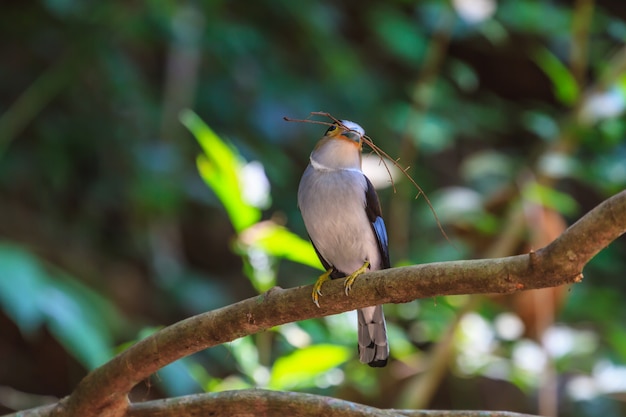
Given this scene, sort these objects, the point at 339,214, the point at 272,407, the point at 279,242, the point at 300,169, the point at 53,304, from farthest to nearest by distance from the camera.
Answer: the point at 300,169
the point at 53,304
the point at 279,242
the point at 339,214
the point at 272,407

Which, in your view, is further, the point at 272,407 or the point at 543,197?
the point at 543,197

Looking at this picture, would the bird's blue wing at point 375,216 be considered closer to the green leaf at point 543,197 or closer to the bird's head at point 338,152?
the bird's head at point 338,152

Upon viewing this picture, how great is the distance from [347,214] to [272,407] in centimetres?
70

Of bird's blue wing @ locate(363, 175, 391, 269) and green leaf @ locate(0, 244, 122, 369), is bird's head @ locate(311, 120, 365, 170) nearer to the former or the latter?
bird's blue wing @ locate(363, 175, 391, 269)

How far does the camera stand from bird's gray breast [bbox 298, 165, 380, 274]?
2.30 metres

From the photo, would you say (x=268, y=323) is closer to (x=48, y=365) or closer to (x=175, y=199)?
(x=175, y=199)

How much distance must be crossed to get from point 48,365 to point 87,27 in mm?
2308

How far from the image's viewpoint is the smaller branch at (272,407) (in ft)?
5.65

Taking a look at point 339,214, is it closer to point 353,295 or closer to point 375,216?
point 375,216

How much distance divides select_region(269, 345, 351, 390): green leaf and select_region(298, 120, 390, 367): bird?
0.28 feet

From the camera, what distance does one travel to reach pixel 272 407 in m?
1.78

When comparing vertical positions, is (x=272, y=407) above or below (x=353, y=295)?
below

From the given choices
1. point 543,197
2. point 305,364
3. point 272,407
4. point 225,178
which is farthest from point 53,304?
point 543,197

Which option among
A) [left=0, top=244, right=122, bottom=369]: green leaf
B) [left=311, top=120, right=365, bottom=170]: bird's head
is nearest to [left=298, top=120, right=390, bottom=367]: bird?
[left=311, top=120, right=365, bottom=170]: bird's head
